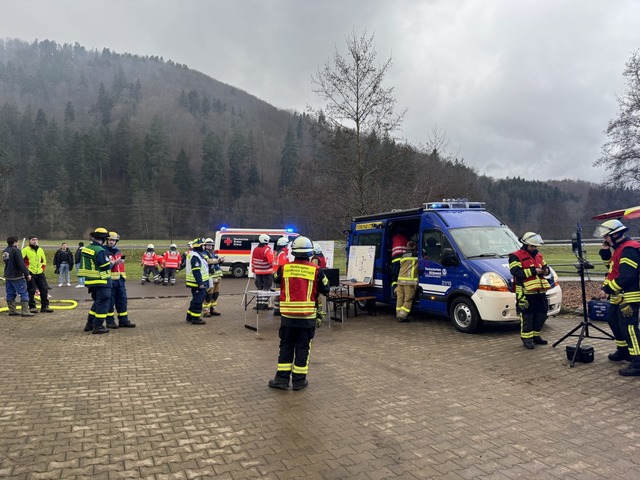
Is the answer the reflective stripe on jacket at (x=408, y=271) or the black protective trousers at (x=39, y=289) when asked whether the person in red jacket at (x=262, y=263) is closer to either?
the reflective stripe on jacket at (x=408, y=271)

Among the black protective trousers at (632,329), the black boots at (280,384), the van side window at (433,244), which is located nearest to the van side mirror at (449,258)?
the van side window at (433,244)

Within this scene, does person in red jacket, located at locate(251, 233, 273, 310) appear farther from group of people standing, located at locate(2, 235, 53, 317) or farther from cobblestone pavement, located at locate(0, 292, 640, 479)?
group of people standing, located at locate(2, 235, 53, 317)

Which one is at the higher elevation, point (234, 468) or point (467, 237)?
point (467, 237)

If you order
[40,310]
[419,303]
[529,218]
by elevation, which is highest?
[529,218]

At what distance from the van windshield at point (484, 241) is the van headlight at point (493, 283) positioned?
0.68 m

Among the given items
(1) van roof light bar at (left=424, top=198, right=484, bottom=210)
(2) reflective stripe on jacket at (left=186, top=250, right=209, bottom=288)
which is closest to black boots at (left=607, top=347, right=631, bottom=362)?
(1) van roof light bar at (left=424, top=198, right=484, bottom=210)

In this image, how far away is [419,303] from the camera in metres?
9.69

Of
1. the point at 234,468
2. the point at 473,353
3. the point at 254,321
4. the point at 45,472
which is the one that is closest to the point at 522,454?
the point at 234,468

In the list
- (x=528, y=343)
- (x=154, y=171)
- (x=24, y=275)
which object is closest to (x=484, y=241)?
(x=528, y=343)

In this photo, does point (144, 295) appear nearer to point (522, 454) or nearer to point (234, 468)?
point (234, 468)

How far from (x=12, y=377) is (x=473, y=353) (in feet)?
22.3

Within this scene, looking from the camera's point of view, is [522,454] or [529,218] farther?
[529,218]

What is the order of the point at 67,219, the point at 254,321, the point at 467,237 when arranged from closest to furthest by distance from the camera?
the point at 467,237 → the point at 254,321 → the point at 67,219

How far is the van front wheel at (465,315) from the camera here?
27.1ft
